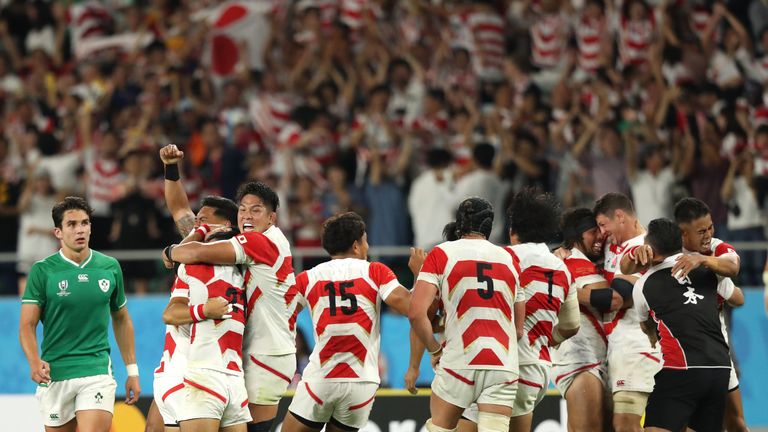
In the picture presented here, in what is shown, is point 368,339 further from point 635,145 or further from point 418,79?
point 418,79

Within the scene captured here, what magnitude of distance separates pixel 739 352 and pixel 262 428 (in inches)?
308

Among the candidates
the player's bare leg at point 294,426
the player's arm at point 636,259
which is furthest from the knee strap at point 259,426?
the player's arm at point 636,259

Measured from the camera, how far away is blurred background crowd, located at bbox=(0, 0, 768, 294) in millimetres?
15461

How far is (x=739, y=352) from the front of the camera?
594 inches

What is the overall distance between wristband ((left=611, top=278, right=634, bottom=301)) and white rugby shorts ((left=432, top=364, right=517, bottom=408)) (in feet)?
4.42

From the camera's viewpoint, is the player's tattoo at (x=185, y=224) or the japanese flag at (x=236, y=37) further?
the japanese flag at (x=236, y=37)

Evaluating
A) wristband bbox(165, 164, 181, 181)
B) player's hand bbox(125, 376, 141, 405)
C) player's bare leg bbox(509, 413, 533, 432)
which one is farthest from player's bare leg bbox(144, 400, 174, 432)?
player's bare leg bbox(509, 413, 533, 432)

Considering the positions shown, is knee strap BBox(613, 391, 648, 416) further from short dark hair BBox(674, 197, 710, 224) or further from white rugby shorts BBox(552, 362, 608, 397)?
short dark hair BBox(674, 197, 710, 224)

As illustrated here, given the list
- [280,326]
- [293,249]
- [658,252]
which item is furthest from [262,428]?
[293,249]

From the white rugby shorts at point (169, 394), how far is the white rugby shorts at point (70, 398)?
0.72 m

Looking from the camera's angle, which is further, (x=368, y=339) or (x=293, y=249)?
(x=293, y=249)

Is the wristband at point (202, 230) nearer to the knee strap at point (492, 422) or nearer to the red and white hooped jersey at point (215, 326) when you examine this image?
the red and white hooped jersey at point (215, 326)

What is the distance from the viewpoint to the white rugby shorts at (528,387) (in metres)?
9.21

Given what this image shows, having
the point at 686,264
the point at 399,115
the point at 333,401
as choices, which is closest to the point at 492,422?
the point at 333,401
